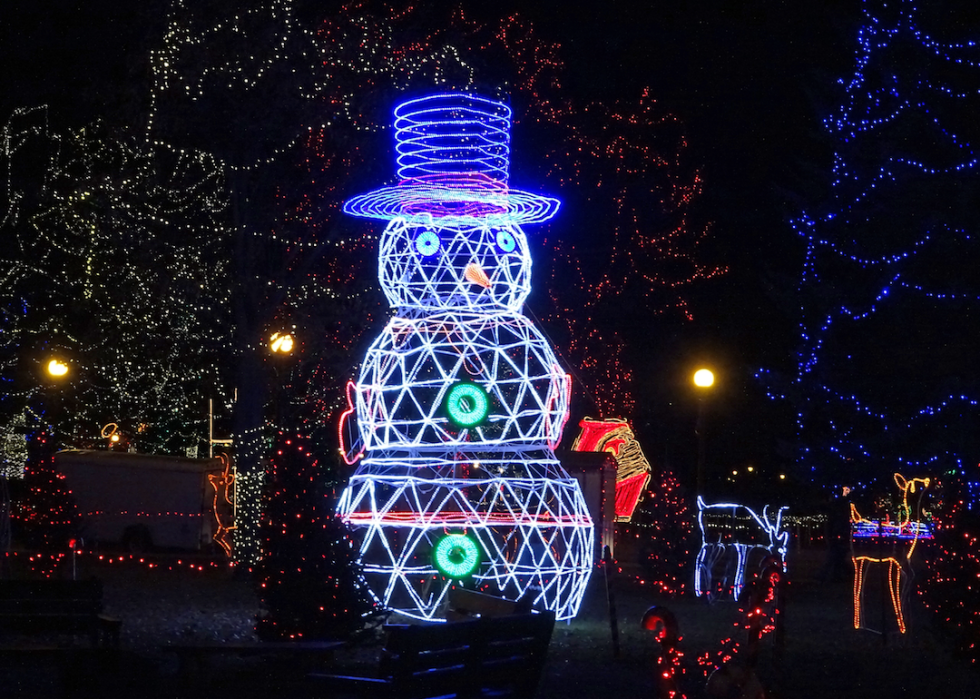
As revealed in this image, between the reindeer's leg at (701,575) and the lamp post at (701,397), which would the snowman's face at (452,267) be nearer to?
the reindeer's leg at (701,575)

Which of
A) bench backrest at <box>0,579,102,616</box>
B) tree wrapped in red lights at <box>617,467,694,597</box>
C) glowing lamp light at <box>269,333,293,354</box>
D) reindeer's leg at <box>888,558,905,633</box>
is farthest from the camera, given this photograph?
glowing lamp light at <box>269,333,293,354</box>

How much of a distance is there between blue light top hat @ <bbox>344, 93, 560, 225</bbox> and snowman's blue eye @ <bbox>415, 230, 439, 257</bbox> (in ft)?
0.98

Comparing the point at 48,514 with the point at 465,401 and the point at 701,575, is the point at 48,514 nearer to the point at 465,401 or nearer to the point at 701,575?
the point at 465,401

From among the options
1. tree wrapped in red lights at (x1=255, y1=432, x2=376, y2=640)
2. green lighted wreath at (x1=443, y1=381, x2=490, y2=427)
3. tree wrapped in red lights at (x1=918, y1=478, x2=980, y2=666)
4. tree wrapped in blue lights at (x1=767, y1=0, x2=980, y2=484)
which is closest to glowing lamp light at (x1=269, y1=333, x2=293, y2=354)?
green lighted wreath at (x1=443, y1=381, x2=490, y2=427)

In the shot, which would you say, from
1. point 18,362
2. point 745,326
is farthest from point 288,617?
point 745,326

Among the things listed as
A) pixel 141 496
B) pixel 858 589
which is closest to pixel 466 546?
pixel 858 589

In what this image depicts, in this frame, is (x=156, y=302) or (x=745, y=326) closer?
(x=156, y=302)

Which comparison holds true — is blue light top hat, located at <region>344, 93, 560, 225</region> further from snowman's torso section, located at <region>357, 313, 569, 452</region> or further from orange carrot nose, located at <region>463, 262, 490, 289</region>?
snowman's torso section, located at <region>357, 313, 569, 452</region>

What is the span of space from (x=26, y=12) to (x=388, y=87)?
27.2ft

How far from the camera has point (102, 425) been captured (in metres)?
28.4

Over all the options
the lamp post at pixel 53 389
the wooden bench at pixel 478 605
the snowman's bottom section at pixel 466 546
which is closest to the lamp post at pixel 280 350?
the lamp post at pixel 53 389

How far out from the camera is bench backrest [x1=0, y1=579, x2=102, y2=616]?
1232cm

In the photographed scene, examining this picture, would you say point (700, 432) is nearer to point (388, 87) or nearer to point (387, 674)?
point (388, 87)

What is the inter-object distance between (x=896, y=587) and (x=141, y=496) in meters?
16.7
